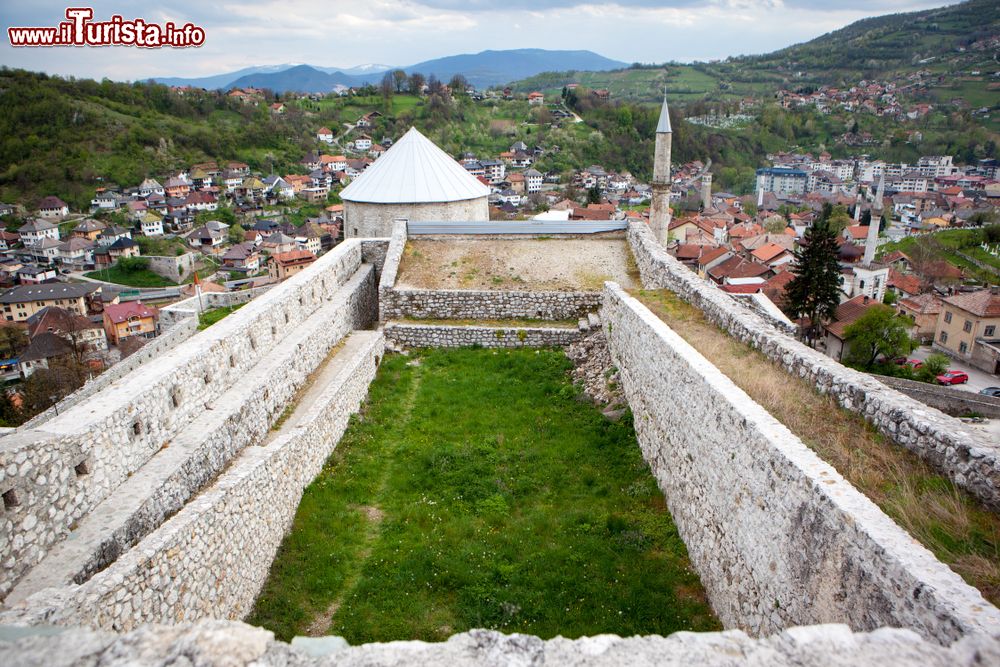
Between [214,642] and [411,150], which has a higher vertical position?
[411,150]

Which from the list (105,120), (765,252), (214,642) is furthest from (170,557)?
(105,120)

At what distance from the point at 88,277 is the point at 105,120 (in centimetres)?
4940

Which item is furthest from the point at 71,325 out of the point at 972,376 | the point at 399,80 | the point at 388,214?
the point at 399,80

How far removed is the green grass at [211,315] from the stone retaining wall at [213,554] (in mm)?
20238

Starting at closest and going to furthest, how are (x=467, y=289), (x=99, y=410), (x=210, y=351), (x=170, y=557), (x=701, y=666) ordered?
(x=701, y=666)
(x=170, y=557)
(x=99, y=410)
(x=210, y=351)
(x=467, y=289)

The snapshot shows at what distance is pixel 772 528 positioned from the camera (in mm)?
4613

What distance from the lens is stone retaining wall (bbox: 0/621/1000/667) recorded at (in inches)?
111

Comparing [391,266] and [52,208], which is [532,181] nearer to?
[52,208]

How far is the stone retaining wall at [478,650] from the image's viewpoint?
2.82 meters

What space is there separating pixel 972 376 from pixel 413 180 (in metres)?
32.4

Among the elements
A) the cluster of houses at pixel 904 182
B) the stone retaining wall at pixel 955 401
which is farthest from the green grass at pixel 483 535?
the cluster of houses at pixel 904 182

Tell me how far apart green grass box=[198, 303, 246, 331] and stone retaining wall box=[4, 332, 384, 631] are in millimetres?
20238

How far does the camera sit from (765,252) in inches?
2216

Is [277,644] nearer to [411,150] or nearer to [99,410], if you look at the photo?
[99,410]
